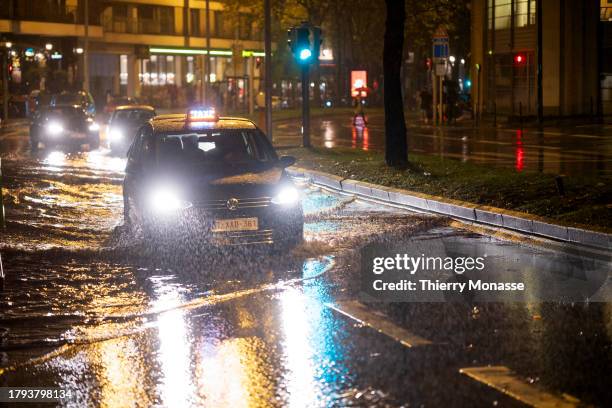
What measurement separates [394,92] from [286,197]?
9750 millimetres

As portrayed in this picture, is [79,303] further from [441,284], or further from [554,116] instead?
[554,116]

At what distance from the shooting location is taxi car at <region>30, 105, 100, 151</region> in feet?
116

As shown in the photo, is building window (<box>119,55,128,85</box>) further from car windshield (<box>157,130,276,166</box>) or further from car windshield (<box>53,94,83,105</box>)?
car windshield (<box>157,130,276,166</box>)

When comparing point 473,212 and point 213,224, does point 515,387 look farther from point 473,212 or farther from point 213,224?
point 473,212

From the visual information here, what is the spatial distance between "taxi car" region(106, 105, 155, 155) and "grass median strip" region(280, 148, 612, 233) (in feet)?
31.1

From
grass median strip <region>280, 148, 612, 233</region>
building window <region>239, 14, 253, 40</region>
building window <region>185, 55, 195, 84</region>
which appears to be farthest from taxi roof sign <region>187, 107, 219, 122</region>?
building window <region>185, 55, 195, 84</region>

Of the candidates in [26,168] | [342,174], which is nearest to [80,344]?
[342,174]

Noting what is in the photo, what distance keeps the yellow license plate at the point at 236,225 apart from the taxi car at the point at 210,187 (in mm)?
10

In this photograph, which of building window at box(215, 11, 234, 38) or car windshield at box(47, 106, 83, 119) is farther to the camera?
building window at box(215, 11, 234, 38)

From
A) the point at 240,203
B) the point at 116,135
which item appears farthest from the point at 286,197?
the point at 116,135

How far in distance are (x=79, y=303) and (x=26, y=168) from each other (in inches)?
671

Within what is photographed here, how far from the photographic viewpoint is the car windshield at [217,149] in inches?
509

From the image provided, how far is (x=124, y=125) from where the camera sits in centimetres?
3266

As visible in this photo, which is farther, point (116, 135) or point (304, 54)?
point (116, 135)
